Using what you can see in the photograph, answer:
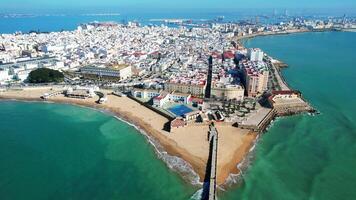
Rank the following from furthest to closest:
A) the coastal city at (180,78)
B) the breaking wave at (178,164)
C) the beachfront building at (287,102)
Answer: the beachfront building at (287,102)
the coastal city at (180,78)
the breaking wave at (178,164)

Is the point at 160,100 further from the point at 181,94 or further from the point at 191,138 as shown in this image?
the point at 191,138

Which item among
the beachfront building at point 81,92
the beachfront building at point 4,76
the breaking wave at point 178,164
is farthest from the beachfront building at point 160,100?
the beachfront building at point 4,76

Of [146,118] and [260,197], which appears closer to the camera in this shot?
[260,197]

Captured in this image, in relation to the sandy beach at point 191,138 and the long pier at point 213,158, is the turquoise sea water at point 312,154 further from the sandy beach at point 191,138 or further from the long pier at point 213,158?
the sandy beach at point 191,138

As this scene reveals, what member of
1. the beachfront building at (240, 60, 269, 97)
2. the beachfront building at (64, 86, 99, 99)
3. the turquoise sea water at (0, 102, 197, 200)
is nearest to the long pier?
the turquoise sea water at (0, 102, 197, 200)

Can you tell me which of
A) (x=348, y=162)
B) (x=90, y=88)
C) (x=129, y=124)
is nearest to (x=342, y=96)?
(x=348, y=162)

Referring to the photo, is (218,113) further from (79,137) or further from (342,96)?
(342,96)
